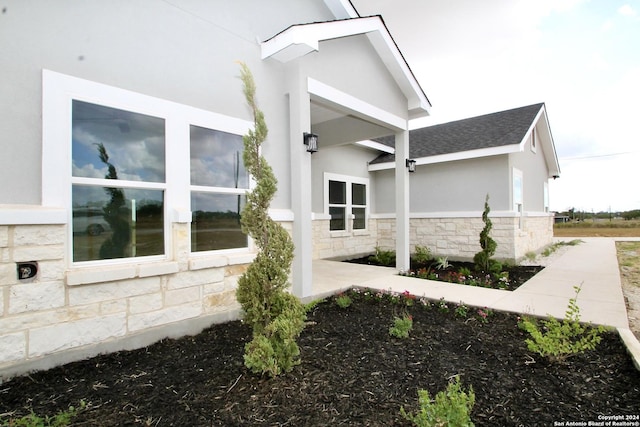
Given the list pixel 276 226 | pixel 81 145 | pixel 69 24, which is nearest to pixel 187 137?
pixel 81 145

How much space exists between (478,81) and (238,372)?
15590 mm

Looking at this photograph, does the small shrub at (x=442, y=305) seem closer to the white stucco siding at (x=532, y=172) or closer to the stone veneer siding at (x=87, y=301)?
the stone veneer siding at (x=87, y=301)

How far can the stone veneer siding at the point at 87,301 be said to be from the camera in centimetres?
234

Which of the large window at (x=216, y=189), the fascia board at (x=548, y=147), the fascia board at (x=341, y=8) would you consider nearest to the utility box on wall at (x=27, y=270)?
the large window at (x=216, y=189)

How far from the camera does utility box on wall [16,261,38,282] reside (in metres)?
2.37

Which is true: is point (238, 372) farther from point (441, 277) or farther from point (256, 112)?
point (441, 277)

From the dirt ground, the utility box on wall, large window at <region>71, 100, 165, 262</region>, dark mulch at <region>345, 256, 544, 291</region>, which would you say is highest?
large window at <region>71, 100, 165, 262</region>

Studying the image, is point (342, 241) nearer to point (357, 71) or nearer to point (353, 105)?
point (353, 105)

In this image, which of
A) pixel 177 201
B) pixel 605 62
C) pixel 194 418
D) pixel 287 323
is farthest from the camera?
pixel 605 62

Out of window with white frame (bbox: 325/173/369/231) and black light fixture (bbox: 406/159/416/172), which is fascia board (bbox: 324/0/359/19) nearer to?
black light fixture (bbox: 406/159/416/172)

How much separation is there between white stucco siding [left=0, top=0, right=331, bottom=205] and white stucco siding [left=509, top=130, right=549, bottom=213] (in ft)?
25.8

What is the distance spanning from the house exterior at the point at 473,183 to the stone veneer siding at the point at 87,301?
7680mm

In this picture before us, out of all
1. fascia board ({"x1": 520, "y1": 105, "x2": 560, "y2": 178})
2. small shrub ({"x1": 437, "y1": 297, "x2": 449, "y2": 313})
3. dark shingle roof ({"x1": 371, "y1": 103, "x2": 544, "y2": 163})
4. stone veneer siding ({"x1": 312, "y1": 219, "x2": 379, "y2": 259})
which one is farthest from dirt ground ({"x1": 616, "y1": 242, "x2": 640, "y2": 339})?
stone veneer siding ({"x1": 312, "y1": 219, "x2": 379, "y2": 259})

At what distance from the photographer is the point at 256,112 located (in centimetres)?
238
